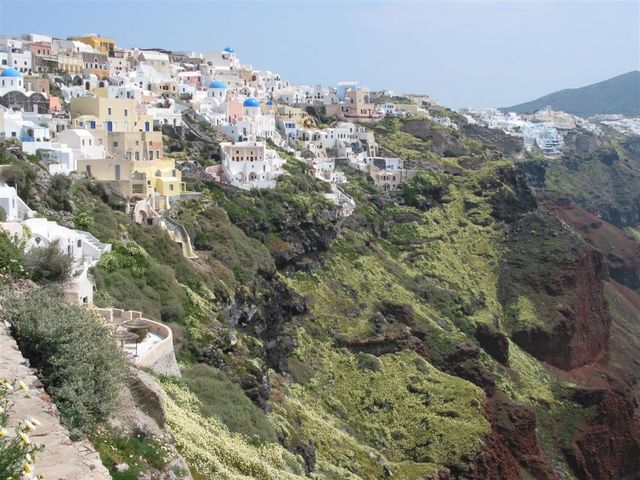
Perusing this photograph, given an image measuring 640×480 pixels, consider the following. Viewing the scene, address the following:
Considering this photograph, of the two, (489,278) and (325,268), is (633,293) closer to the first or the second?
(489,278)

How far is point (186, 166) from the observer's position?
52.9 metres

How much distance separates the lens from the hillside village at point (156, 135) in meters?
27.7

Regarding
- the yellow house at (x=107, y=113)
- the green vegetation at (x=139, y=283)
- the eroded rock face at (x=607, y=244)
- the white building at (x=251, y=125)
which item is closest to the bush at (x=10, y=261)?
the green vegetation at (x=139, y=283)

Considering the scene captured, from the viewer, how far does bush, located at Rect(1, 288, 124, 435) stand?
42.6 ft

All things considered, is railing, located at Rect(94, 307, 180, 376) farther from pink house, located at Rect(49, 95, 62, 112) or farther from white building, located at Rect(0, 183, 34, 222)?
pink house, located at Rect(49, 95, 62, 112)

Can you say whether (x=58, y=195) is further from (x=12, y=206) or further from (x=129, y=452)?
(x=129, y=452)

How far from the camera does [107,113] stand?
52.7 metres


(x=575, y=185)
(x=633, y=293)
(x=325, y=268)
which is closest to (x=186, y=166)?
(x=325, y=268)

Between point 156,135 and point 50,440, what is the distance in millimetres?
40707

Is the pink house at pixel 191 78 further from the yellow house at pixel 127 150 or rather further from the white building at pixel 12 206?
the white building at pixel 12 206

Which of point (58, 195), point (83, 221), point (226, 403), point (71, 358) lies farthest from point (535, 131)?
point (71, 358)

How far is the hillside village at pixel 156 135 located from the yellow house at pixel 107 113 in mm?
77

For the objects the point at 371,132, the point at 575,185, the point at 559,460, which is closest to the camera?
the point at 559,460

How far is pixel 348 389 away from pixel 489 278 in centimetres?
2958
